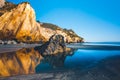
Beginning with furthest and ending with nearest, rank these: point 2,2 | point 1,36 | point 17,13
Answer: point 2,2
point 17,13
point 1,36

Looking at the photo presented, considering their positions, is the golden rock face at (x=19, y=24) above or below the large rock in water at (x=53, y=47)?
above

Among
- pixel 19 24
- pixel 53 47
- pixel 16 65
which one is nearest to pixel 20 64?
pixel 16 65

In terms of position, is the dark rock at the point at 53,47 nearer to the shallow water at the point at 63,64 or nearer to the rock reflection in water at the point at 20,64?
the shallow water at the point at 63,64

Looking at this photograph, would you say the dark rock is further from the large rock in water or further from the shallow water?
the shallow water

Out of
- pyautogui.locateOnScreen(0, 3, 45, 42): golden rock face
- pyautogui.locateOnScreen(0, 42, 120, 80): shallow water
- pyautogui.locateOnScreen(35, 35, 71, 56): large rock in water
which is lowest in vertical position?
pyautogui.locateOnScreen(0, 42, 120, 80): shallow water

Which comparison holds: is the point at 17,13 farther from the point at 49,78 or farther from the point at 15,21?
the point at 49,78

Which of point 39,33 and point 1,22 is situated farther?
point 39,33

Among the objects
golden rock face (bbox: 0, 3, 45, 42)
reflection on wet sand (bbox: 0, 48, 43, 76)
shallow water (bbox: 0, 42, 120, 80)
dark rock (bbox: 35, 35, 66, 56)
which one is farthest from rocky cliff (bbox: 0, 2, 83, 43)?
reflection on wet sand (bbox: 0, 48, 43, 76)

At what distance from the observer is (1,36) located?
351 ft

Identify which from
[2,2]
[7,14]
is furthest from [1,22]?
[2,2]

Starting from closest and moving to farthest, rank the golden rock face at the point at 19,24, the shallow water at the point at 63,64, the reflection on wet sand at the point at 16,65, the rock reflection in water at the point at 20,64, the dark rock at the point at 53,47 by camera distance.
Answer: the reflection on wet sand at the point at 16,65 < the shallow water at the point at 63,64 < the rock reflection in water at the point at 20,64 < the dark rock at the point at 53,47 < the golden rock face at the point at 19,24

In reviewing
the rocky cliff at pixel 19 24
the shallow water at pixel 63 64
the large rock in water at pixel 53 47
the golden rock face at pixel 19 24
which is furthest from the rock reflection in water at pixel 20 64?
the golden rock face at pixel 19 24

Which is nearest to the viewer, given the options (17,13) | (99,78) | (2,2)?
(99,78)

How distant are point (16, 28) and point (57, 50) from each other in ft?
217
